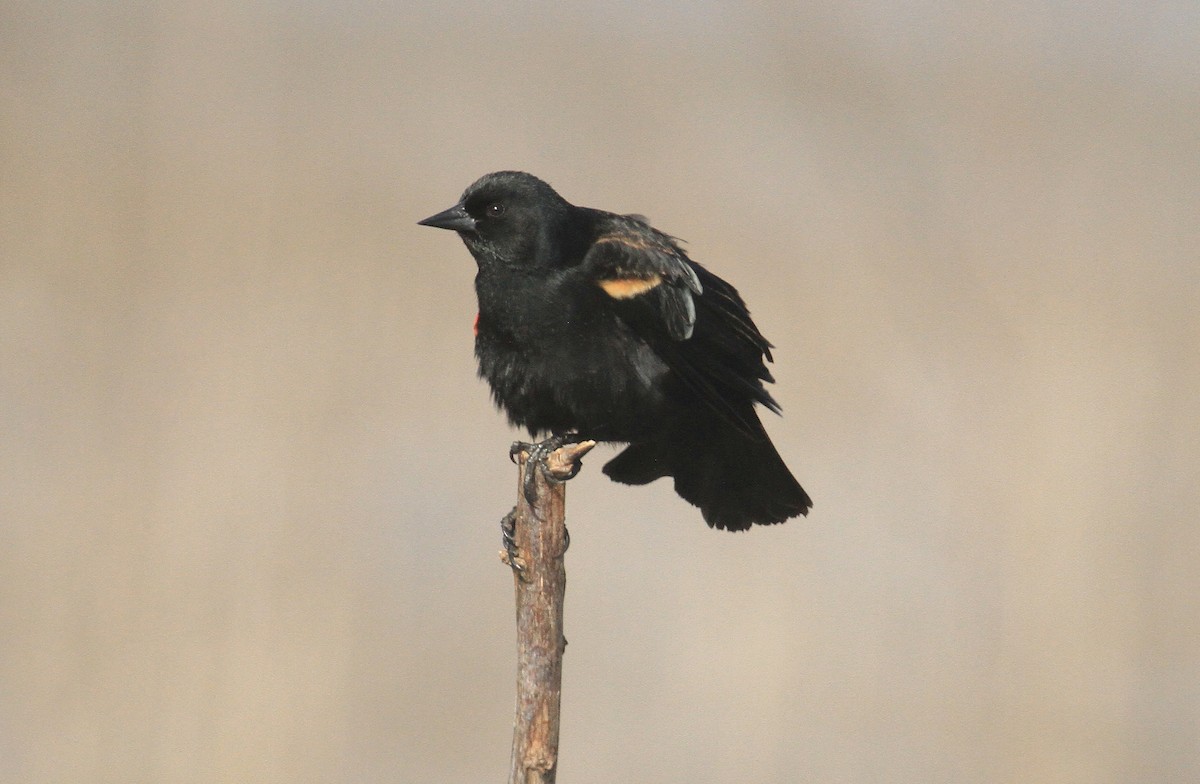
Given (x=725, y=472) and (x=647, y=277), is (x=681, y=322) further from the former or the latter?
(x=725, y=472)

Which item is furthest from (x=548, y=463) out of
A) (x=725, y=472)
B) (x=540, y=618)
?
(x=725, y=472)

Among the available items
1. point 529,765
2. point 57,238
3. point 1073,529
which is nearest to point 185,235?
point 57,238

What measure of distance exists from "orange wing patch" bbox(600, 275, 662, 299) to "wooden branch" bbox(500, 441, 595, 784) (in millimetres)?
380

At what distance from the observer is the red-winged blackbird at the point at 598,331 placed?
2539mm

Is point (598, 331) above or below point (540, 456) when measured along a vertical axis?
above

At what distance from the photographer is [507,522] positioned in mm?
2520

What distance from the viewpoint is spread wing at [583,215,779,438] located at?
2574mm

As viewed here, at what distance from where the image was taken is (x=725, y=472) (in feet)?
9.24

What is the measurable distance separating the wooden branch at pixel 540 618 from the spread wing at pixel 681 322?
34 centimetres

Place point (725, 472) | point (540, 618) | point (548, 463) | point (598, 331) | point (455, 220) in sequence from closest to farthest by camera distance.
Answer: point (540, 618), point (548, 463), point (598, 331), point (455, 220), point (725, 472)

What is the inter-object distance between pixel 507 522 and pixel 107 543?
1882 millimetres

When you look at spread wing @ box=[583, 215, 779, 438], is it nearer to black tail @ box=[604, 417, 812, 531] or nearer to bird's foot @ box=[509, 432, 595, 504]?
black tail @ box=[604, 417, 812, 531]

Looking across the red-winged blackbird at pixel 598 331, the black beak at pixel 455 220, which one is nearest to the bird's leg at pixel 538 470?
the red-winged blackbird at pixel 598 331

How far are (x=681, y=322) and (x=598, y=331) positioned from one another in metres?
0.20
